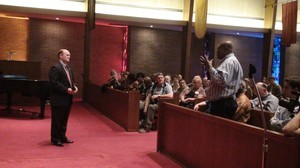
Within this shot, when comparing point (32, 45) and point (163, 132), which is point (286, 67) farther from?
point (163, 132)

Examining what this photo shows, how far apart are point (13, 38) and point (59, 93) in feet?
30.9

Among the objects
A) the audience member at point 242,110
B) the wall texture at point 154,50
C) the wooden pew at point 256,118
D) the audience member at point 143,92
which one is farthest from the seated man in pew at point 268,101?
the wall texture at point 154,50

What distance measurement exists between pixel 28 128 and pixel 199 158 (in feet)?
15.4

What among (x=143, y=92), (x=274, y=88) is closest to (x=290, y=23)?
(x=274, y=88)

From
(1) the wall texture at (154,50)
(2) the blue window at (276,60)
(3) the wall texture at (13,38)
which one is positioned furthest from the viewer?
(2) the blue window at (276,60)

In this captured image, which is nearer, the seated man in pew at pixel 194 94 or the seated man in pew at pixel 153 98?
the seated man in pew at pixel 194 94

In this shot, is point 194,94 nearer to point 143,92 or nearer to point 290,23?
point 143,92

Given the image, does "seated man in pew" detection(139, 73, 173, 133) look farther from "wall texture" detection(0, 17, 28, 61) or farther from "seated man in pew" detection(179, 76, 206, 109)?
"wall texture" detection(0, 17, 28, 61)

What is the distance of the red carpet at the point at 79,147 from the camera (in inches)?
223

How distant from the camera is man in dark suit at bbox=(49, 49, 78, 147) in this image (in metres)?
6.55

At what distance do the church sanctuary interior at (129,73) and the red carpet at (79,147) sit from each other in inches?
0.7

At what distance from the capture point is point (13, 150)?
629 cm

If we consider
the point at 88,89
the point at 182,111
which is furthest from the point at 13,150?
the point at 88,89

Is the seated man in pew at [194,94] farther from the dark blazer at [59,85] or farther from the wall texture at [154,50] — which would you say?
the wall texture at [154,50]
